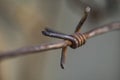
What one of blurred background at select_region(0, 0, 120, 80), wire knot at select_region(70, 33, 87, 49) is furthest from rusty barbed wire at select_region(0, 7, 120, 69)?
blurred background at select_region(0, 0, 120, 80)

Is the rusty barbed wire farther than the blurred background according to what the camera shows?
No

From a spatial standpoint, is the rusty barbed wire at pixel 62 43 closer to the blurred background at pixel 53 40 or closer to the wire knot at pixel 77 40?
the wire knot at pixel 77 40

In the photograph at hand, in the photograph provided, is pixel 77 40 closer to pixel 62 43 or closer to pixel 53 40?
pixel 62 43

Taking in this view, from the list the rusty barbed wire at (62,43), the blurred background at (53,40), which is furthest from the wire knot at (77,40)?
the blurred background at (53,40)

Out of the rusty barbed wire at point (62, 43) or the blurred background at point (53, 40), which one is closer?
the rusty barbed wire at point (62, 43)

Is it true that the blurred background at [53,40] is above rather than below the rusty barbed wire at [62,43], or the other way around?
above

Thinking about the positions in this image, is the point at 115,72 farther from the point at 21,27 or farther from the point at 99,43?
the point at 21,27

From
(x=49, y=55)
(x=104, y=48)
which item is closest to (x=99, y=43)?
(x=104, y=48)

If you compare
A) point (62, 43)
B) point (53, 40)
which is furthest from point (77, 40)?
point (53, 40)

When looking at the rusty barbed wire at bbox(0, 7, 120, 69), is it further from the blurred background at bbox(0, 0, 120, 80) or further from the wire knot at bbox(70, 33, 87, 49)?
the blurred background at bbox(0, 0, 120, 80)
